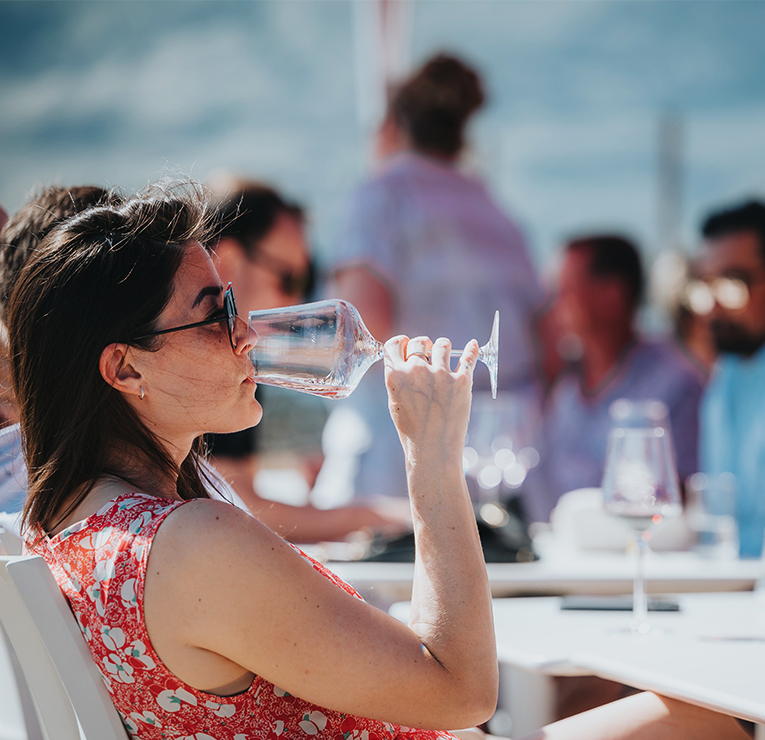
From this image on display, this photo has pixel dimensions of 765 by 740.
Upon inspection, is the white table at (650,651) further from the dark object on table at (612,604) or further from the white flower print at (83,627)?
the white flower print at (83,627)

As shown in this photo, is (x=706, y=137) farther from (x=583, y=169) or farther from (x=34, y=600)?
(x=34, y=600)

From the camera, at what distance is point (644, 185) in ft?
22.3

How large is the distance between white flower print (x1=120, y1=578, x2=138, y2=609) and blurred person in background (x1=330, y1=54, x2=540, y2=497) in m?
1.93

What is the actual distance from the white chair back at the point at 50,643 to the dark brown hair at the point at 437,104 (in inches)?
98.7

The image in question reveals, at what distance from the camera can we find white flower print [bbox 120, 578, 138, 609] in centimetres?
95

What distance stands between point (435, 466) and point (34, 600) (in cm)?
53

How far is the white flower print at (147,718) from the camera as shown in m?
1.01

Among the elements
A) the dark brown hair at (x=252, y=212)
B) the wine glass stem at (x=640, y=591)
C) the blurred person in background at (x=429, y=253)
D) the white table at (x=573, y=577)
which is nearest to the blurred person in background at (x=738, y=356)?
the blurred person in background at (x=429, y=253)

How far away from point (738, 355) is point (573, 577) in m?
2.13

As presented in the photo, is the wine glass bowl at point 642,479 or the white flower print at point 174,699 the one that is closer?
the white flower print at point 174,699

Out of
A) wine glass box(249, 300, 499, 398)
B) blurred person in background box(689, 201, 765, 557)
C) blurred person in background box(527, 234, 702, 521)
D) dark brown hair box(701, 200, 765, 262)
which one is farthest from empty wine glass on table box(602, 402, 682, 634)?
dark brown hair box(701, 200, 765, 262)

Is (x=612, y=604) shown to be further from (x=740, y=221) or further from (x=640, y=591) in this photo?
(x=740, y=221)

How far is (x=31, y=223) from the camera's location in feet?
5.21

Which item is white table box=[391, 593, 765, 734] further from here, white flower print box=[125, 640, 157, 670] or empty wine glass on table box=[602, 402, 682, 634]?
white flower print box=[125, 640, 157, 670]
